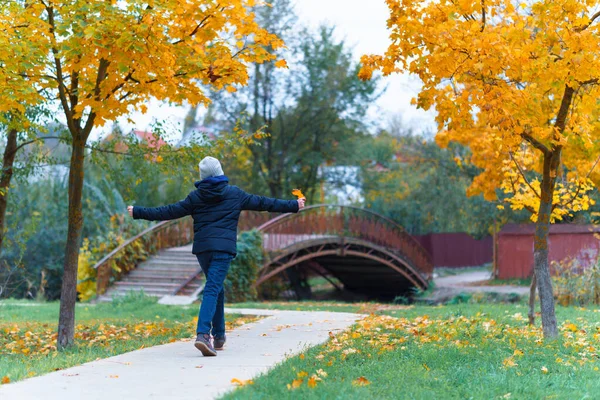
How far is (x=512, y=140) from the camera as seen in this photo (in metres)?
8.24

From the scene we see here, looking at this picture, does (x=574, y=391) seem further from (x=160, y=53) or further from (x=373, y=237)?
(x=373, y=237)

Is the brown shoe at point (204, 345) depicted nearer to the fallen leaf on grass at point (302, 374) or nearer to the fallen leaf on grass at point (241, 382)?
the fallen leaf on grass at point (241, 382)

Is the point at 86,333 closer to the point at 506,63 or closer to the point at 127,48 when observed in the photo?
the point at 127,48

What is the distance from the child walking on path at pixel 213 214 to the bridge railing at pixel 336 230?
46.5 ft

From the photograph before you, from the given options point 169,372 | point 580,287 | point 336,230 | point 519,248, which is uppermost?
point 336,230

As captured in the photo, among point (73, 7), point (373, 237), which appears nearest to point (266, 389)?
point (73, 7)

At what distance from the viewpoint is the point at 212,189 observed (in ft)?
24.7

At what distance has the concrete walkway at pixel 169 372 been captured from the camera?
5543 millimetres

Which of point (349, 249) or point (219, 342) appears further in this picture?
point (349, 249)

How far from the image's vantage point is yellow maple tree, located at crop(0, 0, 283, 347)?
7477mm

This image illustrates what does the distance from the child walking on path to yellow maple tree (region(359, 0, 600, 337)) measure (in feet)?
6.80

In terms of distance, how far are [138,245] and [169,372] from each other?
15.2 meters

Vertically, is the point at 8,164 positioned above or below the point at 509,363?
above

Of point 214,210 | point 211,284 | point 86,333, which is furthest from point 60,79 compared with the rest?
point 86,333
